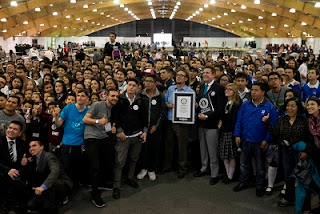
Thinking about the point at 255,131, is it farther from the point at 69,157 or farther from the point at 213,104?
the point at 69,157

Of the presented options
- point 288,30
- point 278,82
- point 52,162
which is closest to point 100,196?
point 52,162

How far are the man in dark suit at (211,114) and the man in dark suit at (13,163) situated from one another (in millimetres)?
2724

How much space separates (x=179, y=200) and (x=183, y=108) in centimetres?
148

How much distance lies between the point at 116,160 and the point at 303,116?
9.15ft

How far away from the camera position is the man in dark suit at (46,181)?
15.6ft

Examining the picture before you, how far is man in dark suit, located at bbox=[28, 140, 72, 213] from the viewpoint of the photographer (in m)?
4.75

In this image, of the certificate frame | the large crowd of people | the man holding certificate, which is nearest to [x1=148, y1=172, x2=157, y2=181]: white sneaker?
the large crowd of people

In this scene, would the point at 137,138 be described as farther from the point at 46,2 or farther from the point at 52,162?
the point at 46,2

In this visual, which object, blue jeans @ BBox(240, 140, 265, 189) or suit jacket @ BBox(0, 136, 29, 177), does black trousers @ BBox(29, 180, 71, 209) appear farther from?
blue jeans @ BBox(240, 140, 265, 189)

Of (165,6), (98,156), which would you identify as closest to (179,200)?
(98,156)

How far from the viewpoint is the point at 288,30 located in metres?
39.1

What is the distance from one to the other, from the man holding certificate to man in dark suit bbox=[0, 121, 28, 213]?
2.35 metres

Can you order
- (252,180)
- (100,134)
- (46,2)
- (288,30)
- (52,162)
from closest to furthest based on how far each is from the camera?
(52,162)
(100,134)
(252,180)
(46,2)
(288,30)

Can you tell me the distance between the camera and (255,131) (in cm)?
546
